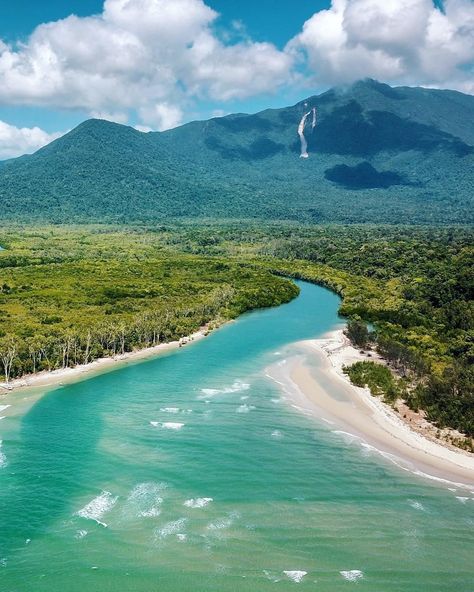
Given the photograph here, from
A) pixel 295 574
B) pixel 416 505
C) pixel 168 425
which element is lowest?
pixel 295 574

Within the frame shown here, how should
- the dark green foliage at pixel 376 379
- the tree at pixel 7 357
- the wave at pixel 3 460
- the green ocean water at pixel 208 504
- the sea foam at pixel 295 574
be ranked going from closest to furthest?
the sea foam at pixel 295 574, the green ocean water at pixel 208 504, the wave at pixel 3 460, the dark green foliage at pixel 376 379, the tree at pixel 7 357

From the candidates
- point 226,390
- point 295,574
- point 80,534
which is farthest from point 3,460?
point 295,574

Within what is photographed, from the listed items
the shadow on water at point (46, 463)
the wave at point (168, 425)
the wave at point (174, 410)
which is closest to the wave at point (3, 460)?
the shadow on water at point (46, 463)

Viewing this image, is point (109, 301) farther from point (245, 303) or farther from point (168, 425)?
point (168, 425)

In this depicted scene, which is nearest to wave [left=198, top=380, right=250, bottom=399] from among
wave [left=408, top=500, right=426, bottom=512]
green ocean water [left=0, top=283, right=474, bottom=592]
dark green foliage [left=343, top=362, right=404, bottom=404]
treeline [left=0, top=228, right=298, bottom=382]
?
green ocean water [left=0, top=283, right=474, bottom=592]

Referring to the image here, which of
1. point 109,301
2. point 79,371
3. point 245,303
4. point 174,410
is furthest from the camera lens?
point 245,303

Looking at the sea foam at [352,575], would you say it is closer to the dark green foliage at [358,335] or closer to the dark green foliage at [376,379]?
the dark green foliage at [376,379]
